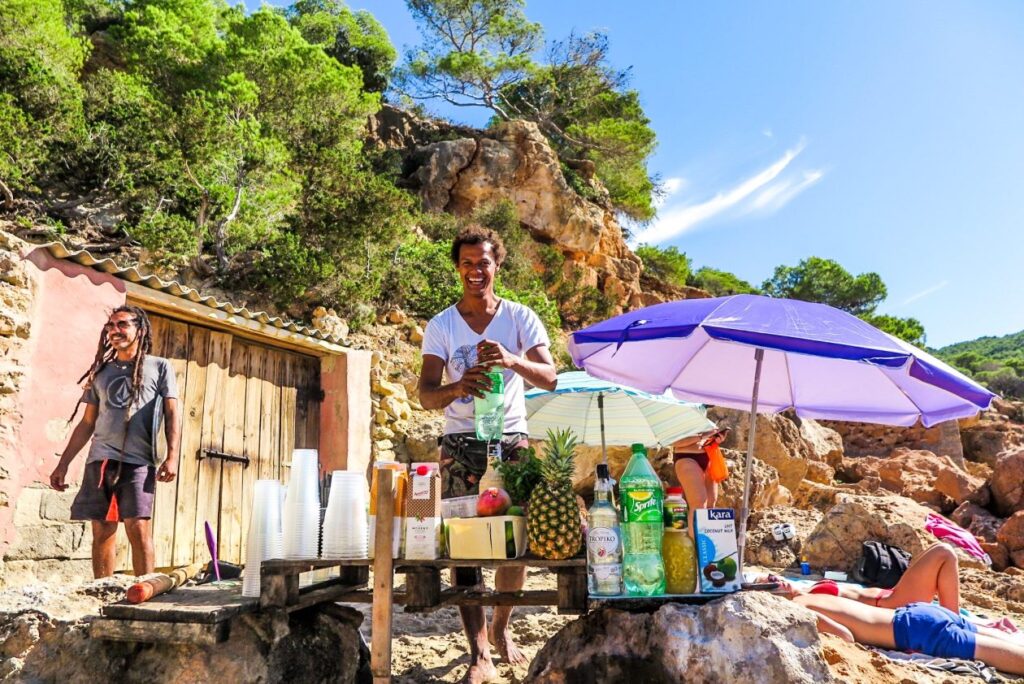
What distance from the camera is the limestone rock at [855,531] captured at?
6820 millimetres

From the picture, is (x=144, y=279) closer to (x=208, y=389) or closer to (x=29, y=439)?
(x=208, y=389)

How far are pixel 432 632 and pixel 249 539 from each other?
6.79 feet

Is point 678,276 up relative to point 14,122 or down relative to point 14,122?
up

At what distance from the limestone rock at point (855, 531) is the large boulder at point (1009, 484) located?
2817 mm

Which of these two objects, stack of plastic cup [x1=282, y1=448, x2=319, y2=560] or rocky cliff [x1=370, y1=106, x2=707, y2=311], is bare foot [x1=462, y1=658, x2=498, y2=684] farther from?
rocky cliff [x1=370, y1=106, x2=707, y2=311]

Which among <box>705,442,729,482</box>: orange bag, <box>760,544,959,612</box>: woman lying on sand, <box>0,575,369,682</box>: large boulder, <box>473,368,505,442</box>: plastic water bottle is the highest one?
<box>473,368,505,442</box>: plastic water bottle

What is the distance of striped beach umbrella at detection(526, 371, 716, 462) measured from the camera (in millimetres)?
6371

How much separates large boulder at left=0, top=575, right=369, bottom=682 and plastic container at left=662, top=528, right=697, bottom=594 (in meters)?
1.36

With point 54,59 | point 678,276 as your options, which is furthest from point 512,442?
point 678,276

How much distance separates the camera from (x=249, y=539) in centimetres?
248

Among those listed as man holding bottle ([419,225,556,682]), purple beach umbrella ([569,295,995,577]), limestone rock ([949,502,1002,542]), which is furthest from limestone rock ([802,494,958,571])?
man holding bottle ([419,225,556,682])

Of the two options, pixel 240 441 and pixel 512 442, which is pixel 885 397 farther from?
pixel 240 441

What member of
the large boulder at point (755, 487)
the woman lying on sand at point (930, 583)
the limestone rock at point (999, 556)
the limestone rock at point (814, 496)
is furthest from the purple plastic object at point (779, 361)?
the limestone rock at point (814, 496)

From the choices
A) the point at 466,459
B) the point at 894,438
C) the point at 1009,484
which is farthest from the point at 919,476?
the point at 466,459
